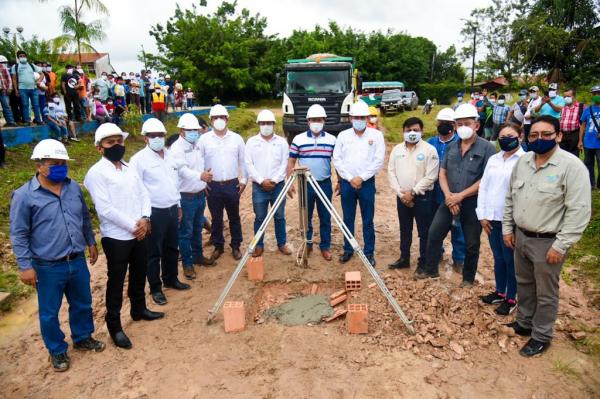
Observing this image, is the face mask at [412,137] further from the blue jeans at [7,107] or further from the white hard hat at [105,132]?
the blue jeans at [7,107]

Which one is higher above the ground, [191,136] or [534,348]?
[191,136]

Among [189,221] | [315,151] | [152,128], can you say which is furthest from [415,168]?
[152,128]

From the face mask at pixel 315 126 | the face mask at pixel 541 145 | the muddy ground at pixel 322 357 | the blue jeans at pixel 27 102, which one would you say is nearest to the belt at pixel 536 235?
the face mask at pixel 541 145

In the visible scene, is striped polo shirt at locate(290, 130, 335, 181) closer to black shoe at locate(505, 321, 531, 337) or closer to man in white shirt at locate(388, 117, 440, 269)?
man in white shirt at locate(388, 117, 440, 269)

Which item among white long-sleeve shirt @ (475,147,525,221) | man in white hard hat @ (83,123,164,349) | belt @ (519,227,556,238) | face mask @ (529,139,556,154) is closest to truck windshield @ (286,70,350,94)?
white long-sleeve shirt @ (475,147,525,221)

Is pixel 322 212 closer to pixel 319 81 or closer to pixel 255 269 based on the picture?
pixel 255 269

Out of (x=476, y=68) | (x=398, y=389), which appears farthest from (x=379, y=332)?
(x=476, y=68)

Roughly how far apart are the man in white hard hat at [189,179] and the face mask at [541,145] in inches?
142

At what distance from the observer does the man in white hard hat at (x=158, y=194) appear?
15.3 ft

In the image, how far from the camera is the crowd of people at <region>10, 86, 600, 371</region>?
139 inches

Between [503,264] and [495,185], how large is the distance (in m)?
0.89

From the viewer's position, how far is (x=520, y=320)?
13.2 ft

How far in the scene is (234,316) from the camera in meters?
4.27

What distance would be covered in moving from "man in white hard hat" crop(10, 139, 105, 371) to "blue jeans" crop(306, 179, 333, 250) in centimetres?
276
